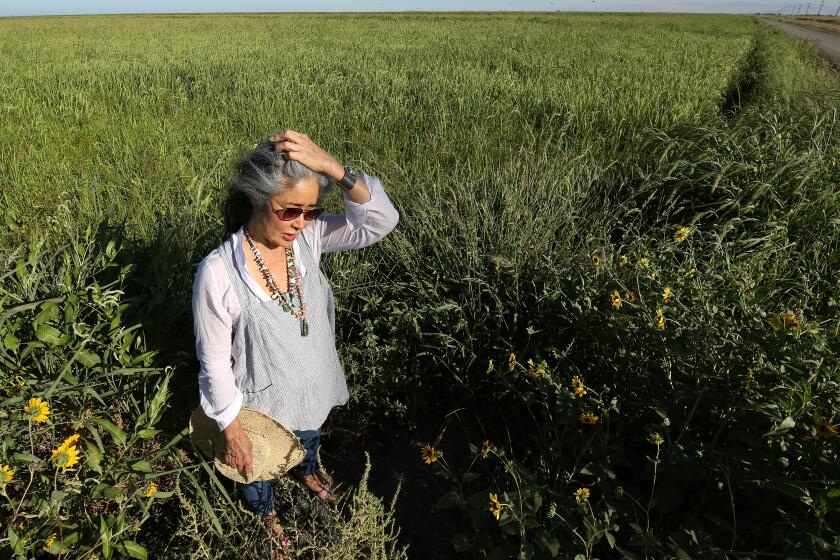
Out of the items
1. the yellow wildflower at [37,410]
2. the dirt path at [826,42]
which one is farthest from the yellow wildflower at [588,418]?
the dirt path at [826,42]

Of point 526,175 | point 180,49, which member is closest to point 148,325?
point 526,175

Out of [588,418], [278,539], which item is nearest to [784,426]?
[588,418]

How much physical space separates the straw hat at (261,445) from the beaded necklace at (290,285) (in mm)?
301

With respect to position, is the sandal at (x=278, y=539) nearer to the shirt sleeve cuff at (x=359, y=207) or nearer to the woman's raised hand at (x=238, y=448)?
the woman's raised hand at (x=238, y=448)

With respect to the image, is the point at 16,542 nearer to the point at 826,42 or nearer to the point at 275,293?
the point at 275,293

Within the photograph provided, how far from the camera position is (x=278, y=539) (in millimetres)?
1504

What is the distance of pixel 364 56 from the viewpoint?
10.8 metres

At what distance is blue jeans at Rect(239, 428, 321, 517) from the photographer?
5.10 feet

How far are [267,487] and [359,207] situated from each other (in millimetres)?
955

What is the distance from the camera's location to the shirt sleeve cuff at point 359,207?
145 centimetres

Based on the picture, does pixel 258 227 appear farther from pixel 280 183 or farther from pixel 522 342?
pixel 522 342

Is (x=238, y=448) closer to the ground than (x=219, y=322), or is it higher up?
closer to the ground

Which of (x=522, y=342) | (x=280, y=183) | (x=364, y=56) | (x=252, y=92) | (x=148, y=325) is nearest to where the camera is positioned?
(x=280, y=183)

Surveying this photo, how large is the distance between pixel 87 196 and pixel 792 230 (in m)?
4.13
